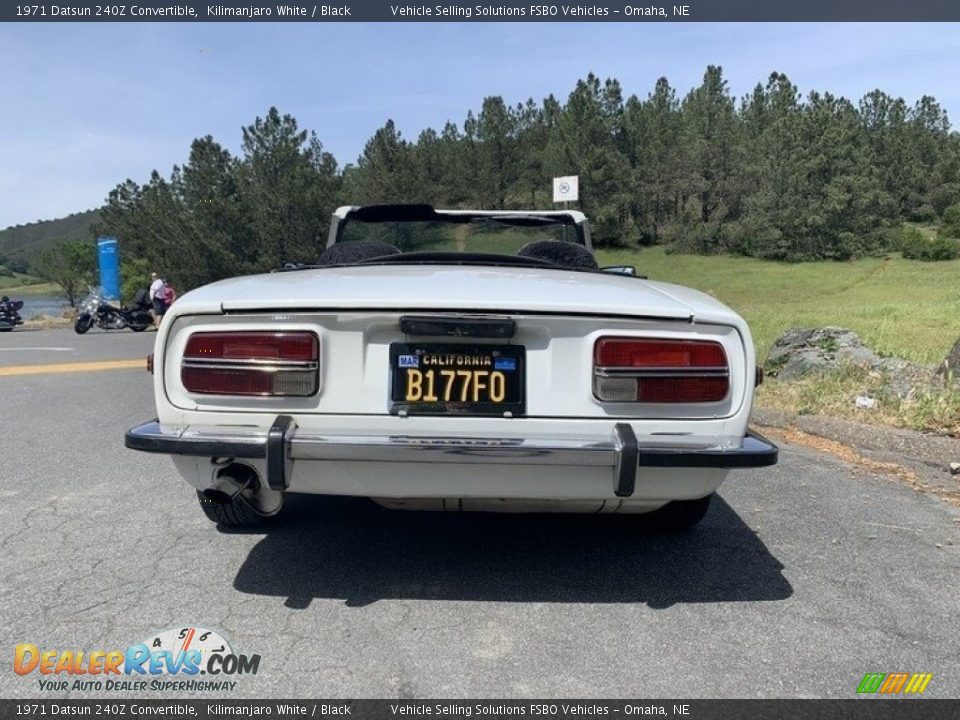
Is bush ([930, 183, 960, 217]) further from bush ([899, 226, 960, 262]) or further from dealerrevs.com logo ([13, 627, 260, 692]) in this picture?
dealerrevs.com logo ([13, 627, 260, 692])

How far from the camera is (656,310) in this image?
91.5 inches

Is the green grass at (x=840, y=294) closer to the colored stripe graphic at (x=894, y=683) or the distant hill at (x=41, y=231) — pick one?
the colored stripe graphic at (x=894, y=683)

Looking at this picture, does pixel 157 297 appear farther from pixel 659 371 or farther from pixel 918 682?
pixel 918 682

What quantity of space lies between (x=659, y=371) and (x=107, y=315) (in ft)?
58.7

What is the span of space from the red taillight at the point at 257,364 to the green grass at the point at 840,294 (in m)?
7.21

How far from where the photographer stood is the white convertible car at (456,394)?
2.25 meters

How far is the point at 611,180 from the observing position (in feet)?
159

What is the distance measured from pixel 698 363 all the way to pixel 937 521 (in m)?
1.92

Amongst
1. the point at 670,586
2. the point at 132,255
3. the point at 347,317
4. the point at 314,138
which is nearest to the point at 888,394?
the point at 670,586

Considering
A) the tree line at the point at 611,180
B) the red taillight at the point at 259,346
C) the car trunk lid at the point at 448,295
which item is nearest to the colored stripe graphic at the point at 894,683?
the car trunk lid at the point at 448,295

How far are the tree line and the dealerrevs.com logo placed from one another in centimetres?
3043

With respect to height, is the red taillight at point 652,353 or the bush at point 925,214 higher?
the bush at point 925,214

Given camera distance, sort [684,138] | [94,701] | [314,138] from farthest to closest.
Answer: [684,138] < [314,138] < [94,701]

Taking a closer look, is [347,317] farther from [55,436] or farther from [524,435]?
[55,436]
